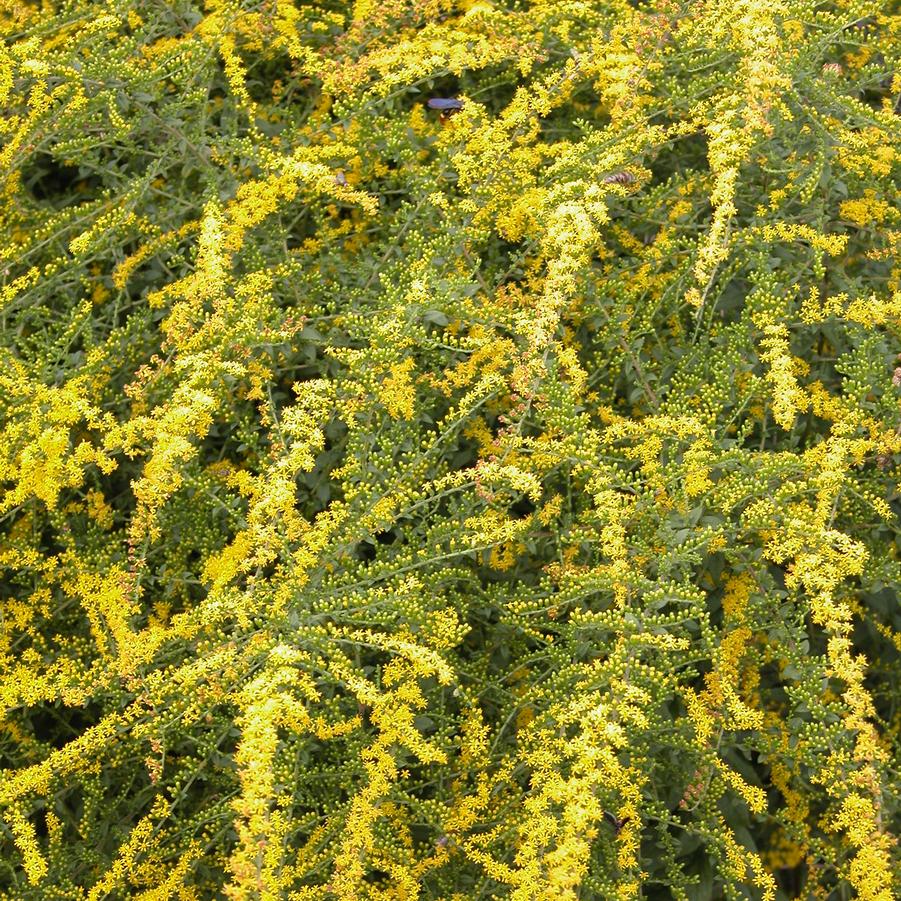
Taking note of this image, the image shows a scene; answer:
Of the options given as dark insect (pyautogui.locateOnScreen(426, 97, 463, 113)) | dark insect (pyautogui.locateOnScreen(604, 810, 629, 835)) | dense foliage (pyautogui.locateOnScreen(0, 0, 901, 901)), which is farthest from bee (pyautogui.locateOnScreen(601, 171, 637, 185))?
dark insect (pyautogui.locateOnScreen(604, 810, 629, 835))

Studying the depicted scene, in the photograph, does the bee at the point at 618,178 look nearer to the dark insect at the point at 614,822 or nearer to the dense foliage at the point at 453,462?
the dense foliage at the point at 453,462

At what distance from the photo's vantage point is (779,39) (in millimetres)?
3303

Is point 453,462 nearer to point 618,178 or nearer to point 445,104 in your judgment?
point 618,178

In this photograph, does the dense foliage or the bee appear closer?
the dense foliage

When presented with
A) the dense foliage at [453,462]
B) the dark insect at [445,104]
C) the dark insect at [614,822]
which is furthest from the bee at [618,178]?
the dark insect at [614,822]

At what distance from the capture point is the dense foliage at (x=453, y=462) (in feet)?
8.51

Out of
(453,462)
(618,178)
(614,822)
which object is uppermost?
(618,178)

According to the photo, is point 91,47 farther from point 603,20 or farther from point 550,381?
point 550,381

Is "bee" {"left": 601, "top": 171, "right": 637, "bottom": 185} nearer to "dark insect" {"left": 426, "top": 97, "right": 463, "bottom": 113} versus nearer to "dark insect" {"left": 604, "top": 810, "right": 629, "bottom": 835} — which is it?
"dark insect" {"left": 426, "top": 97, "right": 463, "bottom": 113}

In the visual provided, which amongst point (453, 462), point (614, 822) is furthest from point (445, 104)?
point (614, 822)

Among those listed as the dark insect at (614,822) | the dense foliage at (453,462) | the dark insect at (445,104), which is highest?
the dark insect at (445,104)

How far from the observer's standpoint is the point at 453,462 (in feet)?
10.5

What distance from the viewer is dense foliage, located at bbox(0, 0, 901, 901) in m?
2.59

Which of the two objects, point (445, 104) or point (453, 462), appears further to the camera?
point (445, 104)
